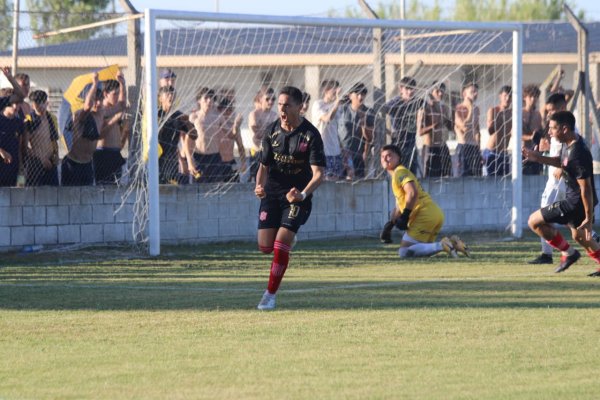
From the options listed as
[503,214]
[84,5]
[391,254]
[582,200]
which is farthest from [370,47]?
[84,5]

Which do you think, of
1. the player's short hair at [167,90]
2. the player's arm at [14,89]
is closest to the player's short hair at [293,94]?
the player's arm at [14,89]

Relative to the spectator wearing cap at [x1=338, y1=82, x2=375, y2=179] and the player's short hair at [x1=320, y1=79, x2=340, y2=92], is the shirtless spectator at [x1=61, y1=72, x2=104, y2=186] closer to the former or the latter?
the player's short hair at [x1=320, y1=79, x2=340, y2=92]

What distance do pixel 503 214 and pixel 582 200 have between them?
7903 mm

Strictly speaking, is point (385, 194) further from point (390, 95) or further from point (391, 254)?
point (391, 254)

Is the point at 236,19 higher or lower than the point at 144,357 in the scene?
higher

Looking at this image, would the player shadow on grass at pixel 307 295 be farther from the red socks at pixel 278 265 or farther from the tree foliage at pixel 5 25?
the tree foliage at pixel 5 25

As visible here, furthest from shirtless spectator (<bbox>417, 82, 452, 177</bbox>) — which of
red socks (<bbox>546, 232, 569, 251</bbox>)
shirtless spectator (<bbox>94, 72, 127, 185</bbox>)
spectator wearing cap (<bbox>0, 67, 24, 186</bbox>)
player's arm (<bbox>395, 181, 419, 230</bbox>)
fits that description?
spectator wearing cap (<bbox>0, 67, 24, 186</bbox>)

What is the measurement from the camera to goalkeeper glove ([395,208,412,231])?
16.5m

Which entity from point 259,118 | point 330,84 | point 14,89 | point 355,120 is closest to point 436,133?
point 355,120

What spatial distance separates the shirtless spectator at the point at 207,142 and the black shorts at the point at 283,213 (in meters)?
7.30

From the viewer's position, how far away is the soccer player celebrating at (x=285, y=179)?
11.4 metres

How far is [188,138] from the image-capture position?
745 inches

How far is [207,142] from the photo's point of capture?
1927 cm

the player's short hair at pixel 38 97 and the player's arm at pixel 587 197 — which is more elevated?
the player's short hair at pixel 38 97
